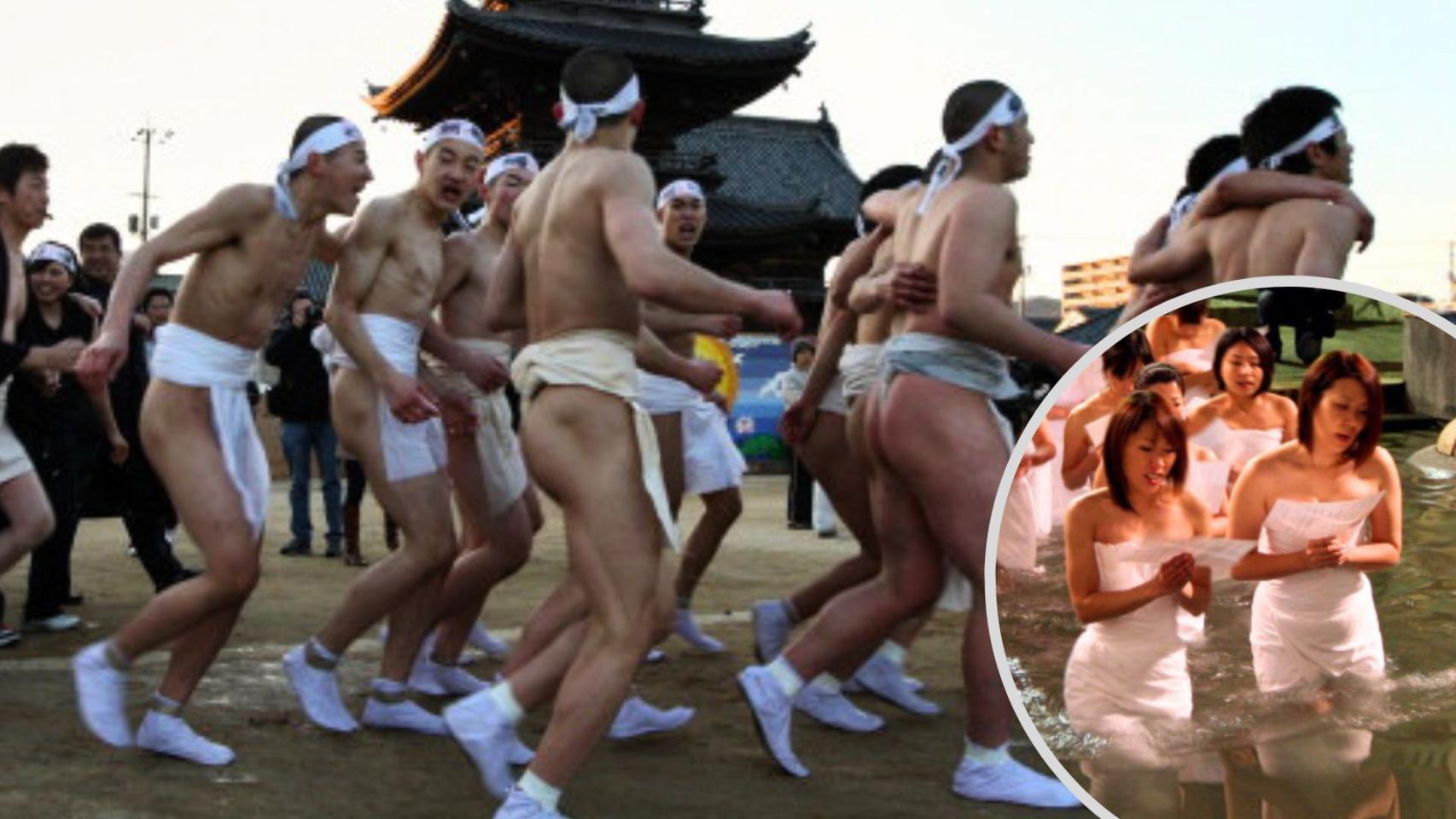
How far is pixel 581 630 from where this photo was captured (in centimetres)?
418

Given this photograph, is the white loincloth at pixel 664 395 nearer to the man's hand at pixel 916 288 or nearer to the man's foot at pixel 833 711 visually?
the man's foot at pixel 833 711

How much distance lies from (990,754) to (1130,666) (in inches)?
75.0

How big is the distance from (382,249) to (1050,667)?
3.38 m

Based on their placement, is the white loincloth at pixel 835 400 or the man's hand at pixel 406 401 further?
the white loincloth at pixel 835 400

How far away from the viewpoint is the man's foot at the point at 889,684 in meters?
5.41

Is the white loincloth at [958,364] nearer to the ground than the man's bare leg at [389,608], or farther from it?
farther from it

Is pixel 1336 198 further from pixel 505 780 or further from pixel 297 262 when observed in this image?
pixel 297 262

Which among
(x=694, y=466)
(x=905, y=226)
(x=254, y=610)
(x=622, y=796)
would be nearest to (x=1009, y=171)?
(x=905, y=226)

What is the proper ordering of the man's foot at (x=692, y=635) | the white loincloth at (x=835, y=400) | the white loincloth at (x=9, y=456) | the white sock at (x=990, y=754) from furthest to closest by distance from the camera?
the man's foot at (x=692, y=635), the white loincloth at (x=835, y=400), the white loincloth at (x=9, y=456), the white sock at (x=990, y=754)

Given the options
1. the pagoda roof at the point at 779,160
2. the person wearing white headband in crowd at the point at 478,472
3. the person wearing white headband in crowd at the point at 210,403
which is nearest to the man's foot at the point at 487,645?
the person wearing white headband in crowd at the point at 478,472

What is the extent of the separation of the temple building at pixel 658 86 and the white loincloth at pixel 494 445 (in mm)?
20581

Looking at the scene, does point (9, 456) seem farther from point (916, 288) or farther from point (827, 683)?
point (916, 288)

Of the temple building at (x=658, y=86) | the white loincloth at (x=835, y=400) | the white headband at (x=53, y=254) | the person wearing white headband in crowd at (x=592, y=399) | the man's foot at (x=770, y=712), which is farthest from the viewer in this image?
the temple building at (x=658, y=86)

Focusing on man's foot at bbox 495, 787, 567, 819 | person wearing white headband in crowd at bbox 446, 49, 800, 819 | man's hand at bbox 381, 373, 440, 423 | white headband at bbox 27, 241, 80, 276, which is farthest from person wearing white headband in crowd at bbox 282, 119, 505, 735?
white headband at bbox 27, 241, 80, 276
